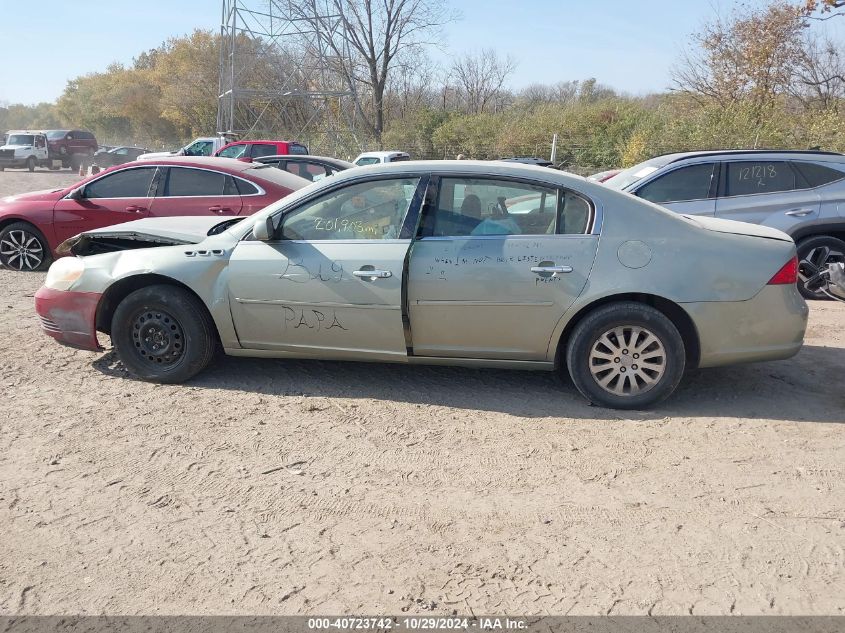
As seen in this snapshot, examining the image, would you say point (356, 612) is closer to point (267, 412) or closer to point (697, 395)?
point (267, 412)

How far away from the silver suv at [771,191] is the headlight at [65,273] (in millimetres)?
5891

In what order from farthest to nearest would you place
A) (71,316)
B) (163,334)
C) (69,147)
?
Answer: (69,147)
(71,316)
(163,334)

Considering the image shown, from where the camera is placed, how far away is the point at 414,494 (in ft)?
11.7

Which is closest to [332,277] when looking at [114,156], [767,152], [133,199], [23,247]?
[133,199]

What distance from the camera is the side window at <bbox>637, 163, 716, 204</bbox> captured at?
8.18 metres

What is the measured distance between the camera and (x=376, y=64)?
127 ft

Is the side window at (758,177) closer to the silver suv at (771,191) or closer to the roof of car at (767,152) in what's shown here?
the silver suv at (771,191)

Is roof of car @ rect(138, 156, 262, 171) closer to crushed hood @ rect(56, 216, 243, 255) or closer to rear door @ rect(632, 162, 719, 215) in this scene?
crushed hood @ rect(56, 216, 243, 255)

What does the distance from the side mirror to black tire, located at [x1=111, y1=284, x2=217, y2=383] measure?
0.69 m

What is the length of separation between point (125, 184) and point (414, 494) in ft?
22.6

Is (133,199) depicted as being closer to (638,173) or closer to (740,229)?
(638,173)

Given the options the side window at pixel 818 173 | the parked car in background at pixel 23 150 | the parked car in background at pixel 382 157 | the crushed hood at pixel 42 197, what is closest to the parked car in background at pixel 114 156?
the parked car in background at pixel 23 150

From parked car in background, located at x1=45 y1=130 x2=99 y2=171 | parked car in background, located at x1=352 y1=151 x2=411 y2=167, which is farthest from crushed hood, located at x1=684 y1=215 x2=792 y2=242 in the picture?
parked car in background, located at x1=45 y1=130 x2=99 y2=171

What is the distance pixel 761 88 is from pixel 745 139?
696cm
